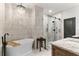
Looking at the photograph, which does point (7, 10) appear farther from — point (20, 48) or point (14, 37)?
point (20, 48)

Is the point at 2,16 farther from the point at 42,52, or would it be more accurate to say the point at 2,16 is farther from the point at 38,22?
the point at 42,52

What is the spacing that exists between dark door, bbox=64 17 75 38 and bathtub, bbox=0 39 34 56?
614 mm

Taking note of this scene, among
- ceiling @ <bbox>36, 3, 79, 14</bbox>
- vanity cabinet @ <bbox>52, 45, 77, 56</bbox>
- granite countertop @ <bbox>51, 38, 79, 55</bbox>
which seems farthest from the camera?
ceiling @ <bbox>36, 3, 79, 14</bbox>

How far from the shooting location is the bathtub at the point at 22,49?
5.29 feet

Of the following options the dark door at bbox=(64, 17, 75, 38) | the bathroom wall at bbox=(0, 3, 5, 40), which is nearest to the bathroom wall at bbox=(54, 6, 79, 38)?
the dark door at bbox=(64, 17, 75, 38)

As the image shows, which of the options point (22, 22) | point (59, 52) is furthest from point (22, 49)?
point (59, 52)

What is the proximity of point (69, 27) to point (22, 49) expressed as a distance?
89cm

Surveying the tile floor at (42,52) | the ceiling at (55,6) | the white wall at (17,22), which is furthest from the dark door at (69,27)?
the white wall at (17,22)

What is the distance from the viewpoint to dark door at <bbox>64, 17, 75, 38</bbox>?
160 centimetres

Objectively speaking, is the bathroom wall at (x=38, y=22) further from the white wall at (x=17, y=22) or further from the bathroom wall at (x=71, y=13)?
the bathroom wall at (x=71, y=13)

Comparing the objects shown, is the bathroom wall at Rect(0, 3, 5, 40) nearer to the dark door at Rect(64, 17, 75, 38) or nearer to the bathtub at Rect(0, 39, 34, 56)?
the bathtub at Rect(0, 39, 34, 56)

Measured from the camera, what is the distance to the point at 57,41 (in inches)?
65.1

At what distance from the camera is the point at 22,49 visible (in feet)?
5.50

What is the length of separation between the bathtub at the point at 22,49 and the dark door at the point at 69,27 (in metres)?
0.61
